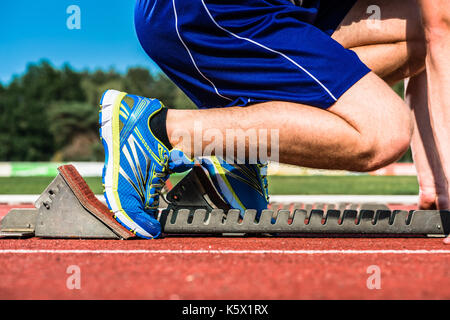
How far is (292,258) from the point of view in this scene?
154 cm

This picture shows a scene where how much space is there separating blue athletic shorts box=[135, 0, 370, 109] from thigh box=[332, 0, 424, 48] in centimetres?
38

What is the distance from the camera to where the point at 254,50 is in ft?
6.79

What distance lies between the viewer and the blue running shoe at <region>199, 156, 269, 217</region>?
2352 millimetres

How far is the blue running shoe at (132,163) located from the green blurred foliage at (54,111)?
4088 cm

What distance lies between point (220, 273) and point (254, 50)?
1.11 metres

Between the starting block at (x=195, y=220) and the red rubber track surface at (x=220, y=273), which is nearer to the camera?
the red rubber track surface at (x=220, y=273)

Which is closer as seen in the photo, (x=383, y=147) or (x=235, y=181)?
(x=383, y=147)

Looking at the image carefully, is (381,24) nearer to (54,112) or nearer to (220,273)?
(220,273)

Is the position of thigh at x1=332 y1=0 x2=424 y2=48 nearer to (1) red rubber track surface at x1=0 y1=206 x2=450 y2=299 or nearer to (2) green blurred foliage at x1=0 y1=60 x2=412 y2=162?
(1) red rubber track surface at x1=0 y1=206 x2=450 y2=299

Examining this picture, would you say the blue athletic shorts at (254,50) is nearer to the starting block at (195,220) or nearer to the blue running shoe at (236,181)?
the blue running shoe at (236,181)

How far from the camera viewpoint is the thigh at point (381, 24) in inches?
93.0

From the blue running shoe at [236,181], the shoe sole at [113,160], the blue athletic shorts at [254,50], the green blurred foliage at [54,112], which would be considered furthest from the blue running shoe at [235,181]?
the green blurred foliage at [54,112]

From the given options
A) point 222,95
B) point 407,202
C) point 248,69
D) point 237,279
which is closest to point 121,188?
point 222,95

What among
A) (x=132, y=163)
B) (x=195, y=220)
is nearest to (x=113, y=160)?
(x=132, y=163)
